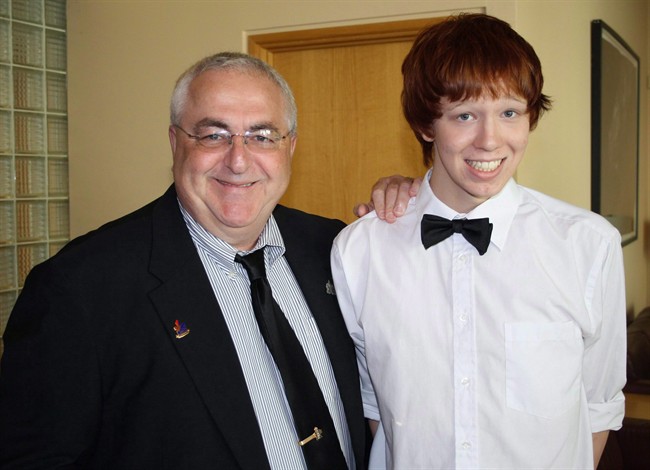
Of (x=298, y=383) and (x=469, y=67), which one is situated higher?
(x=469, y=67)

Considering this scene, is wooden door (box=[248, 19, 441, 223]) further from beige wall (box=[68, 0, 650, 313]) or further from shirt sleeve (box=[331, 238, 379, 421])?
shirt sleeve (box=[331, 238, 379, 421])

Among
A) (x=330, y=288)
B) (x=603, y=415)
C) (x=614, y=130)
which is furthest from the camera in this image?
(x=614, y=130)

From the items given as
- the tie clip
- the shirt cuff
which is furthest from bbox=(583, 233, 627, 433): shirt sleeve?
the tie clip

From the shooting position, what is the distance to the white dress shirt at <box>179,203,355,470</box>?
1.44 metres

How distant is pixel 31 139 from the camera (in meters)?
3.37

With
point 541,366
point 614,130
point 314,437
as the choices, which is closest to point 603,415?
point 541,366

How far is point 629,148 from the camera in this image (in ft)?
15.9

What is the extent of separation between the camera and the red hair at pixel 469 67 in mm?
1422

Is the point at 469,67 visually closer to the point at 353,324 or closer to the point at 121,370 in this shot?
the point at 353,324

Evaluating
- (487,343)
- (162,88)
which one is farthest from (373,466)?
(162,88)

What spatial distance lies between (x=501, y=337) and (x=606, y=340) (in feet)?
0.98

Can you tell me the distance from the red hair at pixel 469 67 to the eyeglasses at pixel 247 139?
0.33 metres

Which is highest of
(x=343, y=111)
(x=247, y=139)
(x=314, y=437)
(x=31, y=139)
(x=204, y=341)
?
(x=343, y=111)

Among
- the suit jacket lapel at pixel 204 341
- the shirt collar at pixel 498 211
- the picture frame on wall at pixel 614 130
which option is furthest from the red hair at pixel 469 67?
the picture frame on wall at pixel 614 130
